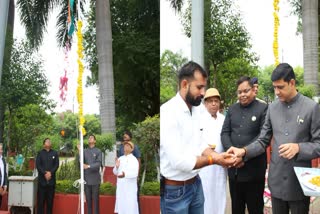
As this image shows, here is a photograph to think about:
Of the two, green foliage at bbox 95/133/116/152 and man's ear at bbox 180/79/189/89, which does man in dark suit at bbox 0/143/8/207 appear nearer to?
green foliage at bbox 95/133/116/152

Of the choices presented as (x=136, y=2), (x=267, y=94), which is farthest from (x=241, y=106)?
(x=136, y=2)

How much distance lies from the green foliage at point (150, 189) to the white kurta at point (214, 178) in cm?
63

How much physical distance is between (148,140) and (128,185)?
16.6 inches

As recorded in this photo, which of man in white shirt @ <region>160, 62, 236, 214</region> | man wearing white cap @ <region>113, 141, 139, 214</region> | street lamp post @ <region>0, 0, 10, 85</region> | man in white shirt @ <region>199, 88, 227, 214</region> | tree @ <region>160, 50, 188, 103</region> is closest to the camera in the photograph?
man in white shirt @ <region>160, 62, 236, 214</region>

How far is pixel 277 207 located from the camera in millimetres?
2033

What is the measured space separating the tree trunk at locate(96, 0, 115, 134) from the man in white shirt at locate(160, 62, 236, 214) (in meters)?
1.39

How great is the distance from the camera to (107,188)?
11.0 ft

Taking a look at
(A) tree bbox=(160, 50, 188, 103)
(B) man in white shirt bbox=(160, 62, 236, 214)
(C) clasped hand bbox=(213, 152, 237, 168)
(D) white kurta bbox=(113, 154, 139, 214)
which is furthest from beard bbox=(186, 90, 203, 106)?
(D) white kurta bbox=(113, 154, 139, 214)

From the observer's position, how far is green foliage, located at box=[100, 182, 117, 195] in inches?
131

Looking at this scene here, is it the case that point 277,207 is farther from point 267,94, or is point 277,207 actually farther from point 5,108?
point 5,108

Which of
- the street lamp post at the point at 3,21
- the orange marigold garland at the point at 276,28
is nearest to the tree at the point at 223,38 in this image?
the orange marigold garland at the point at 276,28

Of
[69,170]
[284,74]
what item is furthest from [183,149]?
[69,170]

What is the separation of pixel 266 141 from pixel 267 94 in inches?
29.5

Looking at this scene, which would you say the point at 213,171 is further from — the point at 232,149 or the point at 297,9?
the point at 297,9
